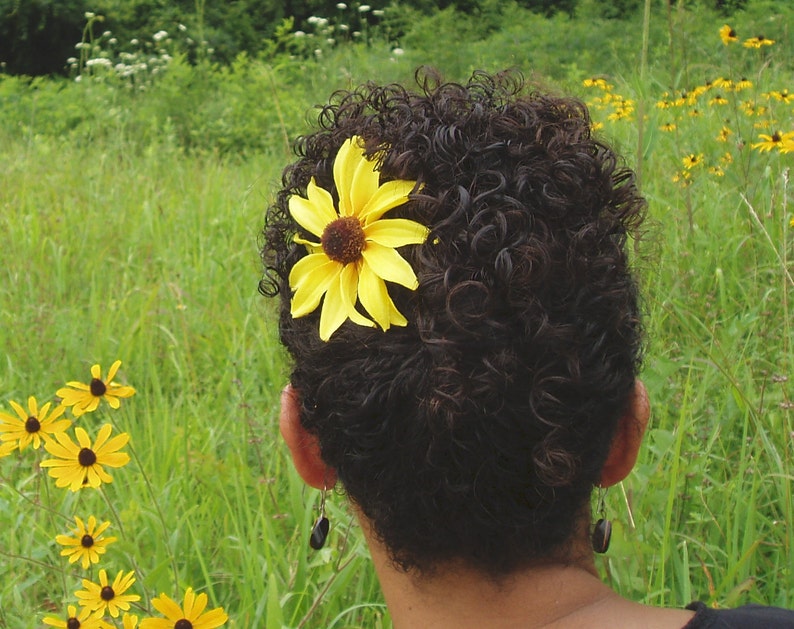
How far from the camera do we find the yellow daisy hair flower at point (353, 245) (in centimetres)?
90

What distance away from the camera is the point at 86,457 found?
1.35 m

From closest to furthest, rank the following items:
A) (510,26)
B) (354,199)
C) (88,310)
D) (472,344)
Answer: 1. (472,344)
2. (354,199)
3. (88,310)
4. (510,26)

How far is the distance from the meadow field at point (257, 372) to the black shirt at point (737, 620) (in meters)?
0.43

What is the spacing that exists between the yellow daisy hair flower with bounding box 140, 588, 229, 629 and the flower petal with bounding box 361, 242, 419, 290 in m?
0.45

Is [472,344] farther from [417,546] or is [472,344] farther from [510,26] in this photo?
[510,26]

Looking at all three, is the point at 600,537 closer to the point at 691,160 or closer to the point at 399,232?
the point at 399,232

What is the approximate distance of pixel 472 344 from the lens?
2.84 feet

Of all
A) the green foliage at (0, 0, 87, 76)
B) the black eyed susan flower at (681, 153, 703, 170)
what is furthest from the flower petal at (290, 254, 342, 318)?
the green foliage at (0, 0, 87, 76)

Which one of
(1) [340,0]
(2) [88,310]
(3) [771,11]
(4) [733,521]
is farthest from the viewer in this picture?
(1) [340,0]

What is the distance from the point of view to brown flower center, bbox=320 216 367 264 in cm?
96

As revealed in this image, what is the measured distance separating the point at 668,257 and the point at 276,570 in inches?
55.0

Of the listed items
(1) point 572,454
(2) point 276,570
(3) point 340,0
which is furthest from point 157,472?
(3) point 340,0

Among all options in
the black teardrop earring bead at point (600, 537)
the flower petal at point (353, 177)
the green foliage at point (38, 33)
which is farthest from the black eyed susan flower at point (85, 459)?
the green foliage at point (38, 33)

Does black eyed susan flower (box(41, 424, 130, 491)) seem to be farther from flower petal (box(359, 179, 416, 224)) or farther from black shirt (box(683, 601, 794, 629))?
black shirt (box(683, 601, 794, 629))
